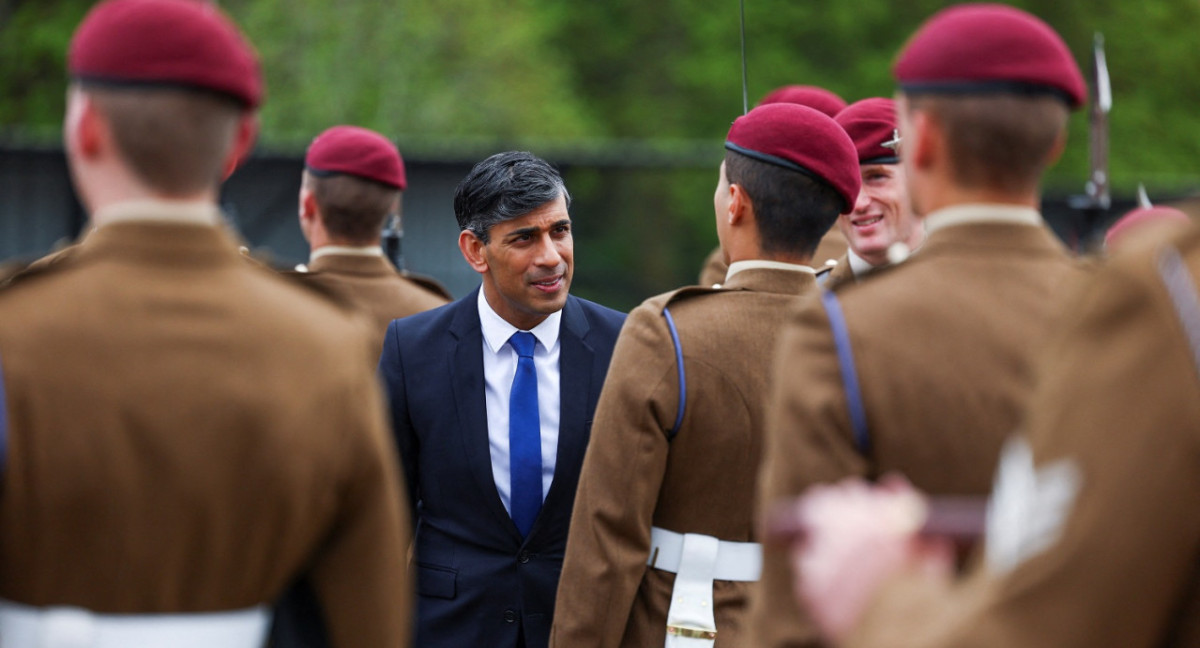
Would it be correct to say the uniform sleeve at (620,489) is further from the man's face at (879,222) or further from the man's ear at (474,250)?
the man's face at (879,222)

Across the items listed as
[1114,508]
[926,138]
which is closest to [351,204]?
[926,138]

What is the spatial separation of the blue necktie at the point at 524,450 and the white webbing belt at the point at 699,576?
668 millimetres

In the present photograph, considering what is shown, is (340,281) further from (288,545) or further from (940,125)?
(940,125)

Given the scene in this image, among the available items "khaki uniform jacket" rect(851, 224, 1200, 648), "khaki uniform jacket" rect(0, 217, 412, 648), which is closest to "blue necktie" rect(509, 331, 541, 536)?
"khaki uniform jacket" rect(0, 217, 412, 648)

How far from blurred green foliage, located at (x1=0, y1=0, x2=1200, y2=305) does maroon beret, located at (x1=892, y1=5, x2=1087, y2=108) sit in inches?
401

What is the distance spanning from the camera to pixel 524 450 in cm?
421

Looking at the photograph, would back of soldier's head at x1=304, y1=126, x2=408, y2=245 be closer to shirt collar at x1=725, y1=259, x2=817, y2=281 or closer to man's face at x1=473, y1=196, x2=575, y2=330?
man's face at x1=473, y1=196, x2=575, y2=330

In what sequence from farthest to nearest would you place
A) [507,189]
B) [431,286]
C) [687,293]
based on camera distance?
1. [431,286]
2. [507,189]
3. [687,293]

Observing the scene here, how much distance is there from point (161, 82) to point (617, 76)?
22.1 m

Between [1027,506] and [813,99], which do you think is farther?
[813,99]

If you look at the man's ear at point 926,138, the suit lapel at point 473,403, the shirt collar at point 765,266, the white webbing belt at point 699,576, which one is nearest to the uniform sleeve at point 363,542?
the man's ear at point 926,138

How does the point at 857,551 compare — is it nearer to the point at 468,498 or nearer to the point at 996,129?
the point at 996,129

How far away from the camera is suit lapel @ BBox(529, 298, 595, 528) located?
4.19 m

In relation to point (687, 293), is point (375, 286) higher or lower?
lower
